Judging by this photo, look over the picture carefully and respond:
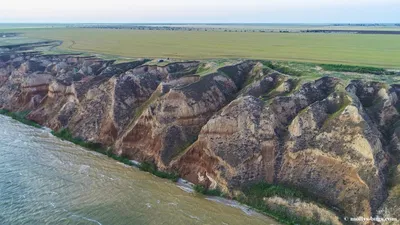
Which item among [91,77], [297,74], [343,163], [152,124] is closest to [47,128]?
[91,77]

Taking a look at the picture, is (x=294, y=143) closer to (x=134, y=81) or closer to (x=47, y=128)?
(x=134, y=81)

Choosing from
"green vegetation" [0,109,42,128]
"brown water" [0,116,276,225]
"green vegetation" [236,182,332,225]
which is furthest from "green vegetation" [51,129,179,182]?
"green vegetation" [236,182,332,225]

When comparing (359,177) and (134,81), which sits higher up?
(134,81)

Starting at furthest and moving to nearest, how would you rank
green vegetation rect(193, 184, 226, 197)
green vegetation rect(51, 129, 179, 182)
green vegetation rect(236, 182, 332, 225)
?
green vegetation rect(51, 129, 179, 182)
green vegetation rect(193, 184, 226, 197)
green vegetation rect(236, 182, 332, 225)

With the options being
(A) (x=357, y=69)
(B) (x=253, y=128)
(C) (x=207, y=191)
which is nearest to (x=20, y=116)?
(C) (x=207, y=191)

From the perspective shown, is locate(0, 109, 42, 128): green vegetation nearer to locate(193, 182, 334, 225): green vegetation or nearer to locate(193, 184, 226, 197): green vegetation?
locate(193, 184, 226, 197): green vegetation

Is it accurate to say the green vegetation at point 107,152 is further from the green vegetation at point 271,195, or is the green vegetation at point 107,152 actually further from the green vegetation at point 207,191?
the green vegetation at point 271,195
